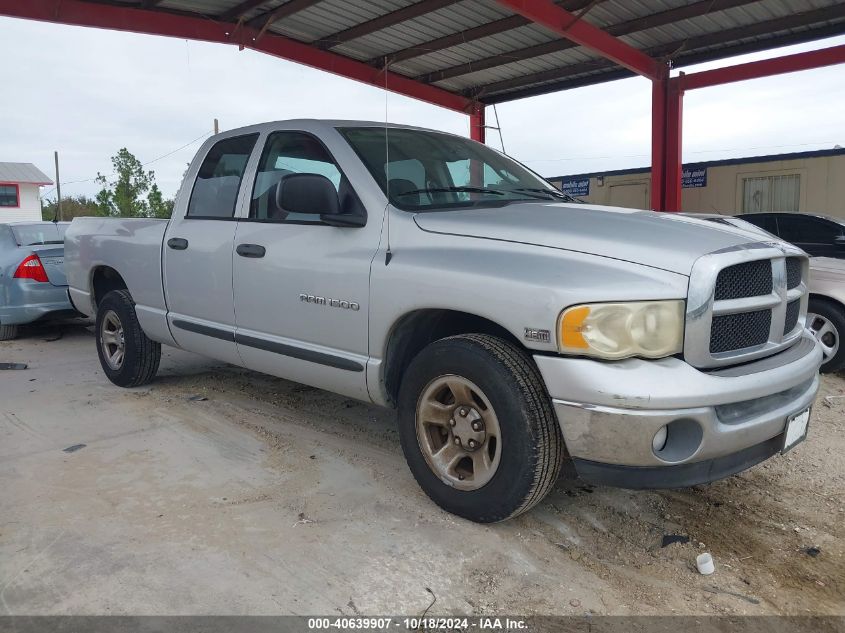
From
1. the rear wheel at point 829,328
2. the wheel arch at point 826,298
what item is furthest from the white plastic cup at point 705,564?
the wheel arch at point 826,298

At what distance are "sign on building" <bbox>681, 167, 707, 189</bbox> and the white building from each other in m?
36.9

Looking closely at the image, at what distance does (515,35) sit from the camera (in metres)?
11.2

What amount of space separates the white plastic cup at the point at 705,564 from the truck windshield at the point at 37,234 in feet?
24.8

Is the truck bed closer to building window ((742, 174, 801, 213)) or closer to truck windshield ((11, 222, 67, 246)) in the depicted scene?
truck windshield ((11, 222, 67, 246))

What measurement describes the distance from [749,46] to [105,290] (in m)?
11.0

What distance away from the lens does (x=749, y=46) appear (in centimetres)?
1127

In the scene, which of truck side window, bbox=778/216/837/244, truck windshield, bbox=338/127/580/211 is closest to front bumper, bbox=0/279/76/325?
truck windshield, bbox=338/127/580/211

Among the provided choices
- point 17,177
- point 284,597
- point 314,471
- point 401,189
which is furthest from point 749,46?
point 17,177

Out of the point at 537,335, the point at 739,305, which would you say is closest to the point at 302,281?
the point at 537,335

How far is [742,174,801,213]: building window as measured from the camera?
44.3 feet

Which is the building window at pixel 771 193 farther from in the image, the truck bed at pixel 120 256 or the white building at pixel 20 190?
the white building at pixel 20 190

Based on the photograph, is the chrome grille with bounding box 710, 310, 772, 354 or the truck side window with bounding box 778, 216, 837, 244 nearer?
the chrome grille with bounding box 710, 310, 772, 354

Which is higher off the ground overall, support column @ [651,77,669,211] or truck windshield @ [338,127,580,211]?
support column @ [651,77,669,211]

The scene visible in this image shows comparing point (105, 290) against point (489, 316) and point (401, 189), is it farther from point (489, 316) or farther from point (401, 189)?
point (489, 316)
